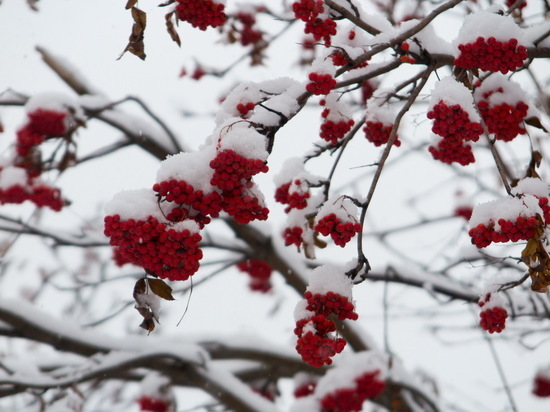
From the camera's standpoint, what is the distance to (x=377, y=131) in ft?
7.97

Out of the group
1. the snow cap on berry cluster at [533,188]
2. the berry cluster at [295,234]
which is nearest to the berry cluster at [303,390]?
the berry cluster at [295,234]

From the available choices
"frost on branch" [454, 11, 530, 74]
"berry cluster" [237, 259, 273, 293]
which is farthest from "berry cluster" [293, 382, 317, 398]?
"frost on branch" [454, 11, 530, 74]

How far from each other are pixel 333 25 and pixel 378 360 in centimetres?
275

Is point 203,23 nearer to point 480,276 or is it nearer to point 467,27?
point 467,27

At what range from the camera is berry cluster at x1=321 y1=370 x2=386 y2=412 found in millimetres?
3760

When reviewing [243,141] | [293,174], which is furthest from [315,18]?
[243,141]

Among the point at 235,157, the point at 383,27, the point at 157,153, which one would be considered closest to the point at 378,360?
the point at 157,153

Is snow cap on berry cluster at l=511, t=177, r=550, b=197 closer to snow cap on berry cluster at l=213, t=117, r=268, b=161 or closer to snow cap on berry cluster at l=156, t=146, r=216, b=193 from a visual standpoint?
snow cap on berry cluster at l=213, t=117, r=268, b=161

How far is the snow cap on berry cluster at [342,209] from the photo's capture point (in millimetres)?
1804

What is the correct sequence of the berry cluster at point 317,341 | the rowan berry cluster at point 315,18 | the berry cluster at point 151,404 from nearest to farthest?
the berry cluster at point 317,341 < the rowan berry cluster at point 315,18 < the berry cluster at point 151,404

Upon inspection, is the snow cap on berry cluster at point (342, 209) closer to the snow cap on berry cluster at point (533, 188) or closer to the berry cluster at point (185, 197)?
the berry cluster at point (185, 197)

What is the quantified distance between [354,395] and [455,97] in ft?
8.84

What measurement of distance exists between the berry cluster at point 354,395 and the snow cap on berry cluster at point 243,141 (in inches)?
103

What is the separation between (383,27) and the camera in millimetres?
2189
